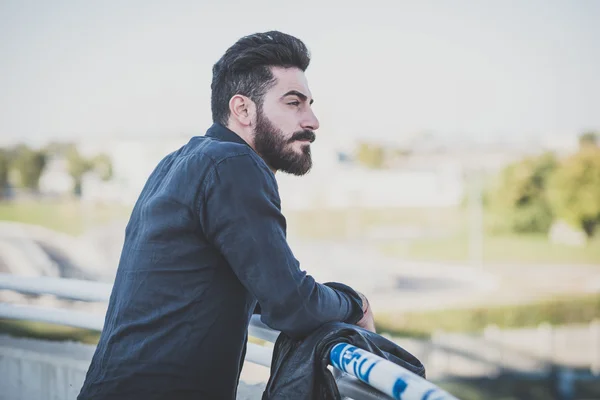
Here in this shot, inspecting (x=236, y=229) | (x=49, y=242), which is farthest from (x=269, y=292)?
(x=49, y=242)

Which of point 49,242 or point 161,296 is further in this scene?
point 49,242

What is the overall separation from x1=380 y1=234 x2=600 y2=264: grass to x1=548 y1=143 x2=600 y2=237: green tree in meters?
1.33

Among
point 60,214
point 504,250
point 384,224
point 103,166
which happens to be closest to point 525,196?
point 504,250

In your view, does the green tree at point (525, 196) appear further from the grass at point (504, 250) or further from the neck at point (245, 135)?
the neck at point (245, 135)

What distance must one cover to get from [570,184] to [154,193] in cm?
3425

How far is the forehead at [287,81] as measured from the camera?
4.41 ft

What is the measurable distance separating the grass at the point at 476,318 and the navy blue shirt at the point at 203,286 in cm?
2119

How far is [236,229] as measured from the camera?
3.66 ft

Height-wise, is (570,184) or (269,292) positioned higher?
(269,292)

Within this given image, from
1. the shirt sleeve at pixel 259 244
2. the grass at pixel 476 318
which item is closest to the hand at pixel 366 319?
the shirt sleeve at pixel 259 244

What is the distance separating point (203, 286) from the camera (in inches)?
45.9

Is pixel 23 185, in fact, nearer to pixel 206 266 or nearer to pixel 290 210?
pixel 290 210

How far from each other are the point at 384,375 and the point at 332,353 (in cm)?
16

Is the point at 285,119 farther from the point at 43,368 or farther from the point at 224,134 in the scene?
the point at 43,368
